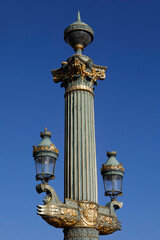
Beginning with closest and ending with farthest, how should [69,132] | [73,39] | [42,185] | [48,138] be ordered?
[42,185]
[48,138]
[69,132]
[73,39]

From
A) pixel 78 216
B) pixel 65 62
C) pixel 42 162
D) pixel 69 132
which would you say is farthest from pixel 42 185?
pixel 65 62

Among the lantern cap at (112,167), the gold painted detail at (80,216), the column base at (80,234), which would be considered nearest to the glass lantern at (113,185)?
the lantern cap at (112,167)

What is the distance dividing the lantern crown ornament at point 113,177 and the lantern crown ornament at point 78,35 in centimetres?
518

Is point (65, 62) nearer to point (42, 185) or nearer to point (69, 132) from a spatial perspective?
point (69, 132)

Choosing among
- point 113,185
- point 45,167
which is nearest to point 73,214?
point 45,167

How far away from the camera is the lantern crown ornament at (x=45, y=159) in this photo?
14.1 meters

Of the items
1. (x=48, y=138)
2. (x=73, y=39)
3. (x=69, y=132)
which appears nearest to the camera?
(x=48, y=138)

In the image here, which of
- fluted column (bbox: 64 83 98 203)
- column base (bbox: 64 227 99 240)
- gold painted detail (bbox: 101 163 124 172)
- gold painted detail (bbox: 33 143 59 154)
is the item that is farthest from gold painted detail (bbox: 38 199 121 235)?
gold painted detail (bbox: 33 143 59 154)

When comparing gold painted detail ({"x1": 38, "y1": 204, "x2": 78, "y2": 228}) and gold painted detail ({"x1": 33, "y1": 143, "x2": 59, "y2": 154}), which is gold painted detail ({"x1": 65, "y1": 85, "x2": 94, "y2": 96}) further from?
gold painted detail ({"x1": 38, "y1": 204, "x2": 78, "y2": 228})

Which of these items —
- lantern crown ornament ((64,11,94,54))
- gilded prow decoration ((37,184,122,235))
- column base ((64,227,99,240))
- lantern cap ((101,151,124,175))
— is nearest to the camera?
gilded prow decoration ((37,184,122,235))

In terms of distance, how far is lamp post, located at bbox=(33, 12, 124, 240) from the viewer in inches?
558

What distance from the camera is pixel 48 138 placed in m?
15.1

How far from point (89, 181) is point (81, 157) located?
3.09 feet

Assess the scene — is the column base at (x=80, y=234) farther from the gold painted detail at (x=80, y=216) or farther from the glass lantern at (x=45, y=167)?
the glass lantern at (x=45, y=167)
